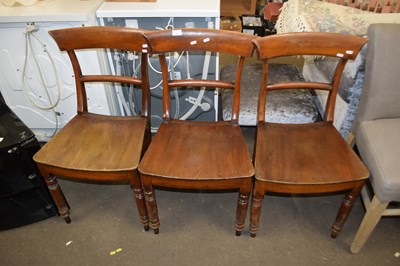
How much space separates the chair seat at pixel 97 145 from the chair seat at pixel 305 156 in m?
0.52

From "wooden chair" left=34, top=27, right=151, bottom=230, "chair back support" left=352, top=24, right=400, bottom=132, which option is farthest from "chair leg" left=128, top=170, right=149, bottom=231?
"chair back support" left=352, top=24, right=400, bottom=132

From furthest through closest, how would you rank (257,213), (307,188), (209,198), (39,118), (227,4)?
(227,4), (39,118), (209,198), (257,213), (307,188)

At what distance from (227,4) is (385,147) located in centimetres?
308

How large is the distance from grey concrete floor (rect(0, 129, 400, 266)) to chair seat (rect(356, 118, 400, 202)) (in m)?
0.39

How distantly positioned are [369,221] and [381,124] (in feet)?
1.33

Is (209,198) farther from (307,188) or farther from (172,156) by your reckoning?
(307,188)

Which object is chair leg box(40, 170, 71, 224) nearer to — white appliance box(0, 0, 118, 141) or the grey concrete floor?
the grey concrete floor

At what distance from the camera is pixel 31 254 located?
126cm

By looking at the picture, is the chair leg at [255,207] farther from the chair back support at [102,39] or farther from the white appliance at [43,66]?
the white appliance at [43,66]

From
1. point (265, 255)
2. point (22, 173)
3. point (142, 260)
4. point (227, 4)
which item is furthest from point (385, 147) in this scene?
point (227, 4)

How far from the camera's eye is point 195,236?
1336mm

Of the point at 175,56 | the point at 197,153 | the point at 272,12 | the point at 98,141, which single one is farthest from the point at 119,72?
the point at 272,12

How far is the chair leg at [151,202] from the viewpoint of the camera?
111 centimetres

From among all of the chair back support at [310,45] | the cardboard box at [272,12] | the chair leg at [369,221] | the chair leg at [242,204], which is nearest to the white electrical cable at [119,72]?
the chair back support at [310,45]
